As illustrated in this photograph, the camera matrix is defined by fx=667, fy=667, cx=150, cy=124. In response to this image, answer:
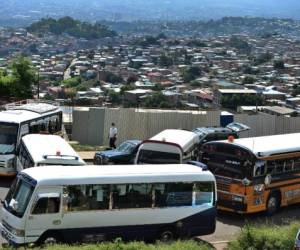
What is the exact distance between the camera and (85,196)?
12.9 metres

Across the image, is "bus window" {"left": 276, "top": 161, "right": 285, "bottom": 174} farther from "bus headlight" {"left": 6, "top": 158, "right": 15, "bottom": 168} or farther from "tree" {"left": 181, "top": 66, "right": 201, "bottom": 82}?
"tree" {"left": 181, "top": 66, "right": 201, "bottom": 82}

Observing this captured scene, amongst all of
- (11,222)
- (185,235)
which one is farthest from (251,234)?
(11,222)

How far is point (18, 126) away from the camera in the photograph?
19250 mm

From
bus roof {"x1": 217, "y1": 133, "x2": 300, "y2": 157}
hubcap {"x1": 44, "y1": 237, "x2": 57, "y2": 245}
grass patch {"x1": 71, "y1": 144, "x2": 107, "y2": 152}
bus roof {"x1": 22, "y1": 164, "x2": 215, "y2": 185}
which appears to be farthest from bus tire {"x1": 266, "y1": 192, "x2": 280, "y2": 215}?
grass patch {"x1": 71, "y1": 144, "x2": 107, "y2": 152}

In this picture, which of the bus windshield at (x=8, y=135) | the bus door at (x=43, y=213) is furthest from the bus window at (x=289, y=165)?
the bus windshield at (x=8, y=135)

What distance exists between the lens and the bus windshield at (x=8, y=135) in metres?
19.0

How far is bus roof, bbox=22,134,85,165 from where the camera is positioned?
15.8m

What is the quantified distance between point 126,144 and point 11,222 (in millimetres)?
8706

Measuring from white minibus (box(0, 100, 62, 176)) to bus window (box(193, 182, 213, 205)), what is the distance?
666cm

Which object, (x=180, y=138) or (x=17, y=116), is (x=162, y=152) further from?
(x=17, y=116)

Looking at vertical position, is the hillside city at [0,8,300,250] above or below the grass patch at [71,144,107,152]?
above

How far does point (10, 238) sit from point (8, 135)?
284 inches

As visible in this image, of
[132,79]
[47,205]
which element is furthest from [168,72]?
[47,205]

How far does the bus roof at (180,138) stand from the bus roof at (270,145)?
1.80 m
